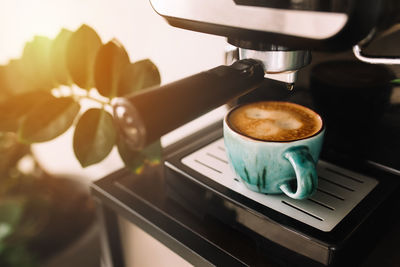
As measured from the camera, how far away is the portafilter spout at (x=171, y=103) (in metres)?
0.29

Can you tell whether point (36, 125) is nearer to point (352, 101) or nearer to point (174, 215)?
point (174, 215)

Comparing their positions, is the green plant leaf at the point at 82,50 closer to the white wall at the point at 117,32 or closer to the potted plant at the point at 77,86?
the potted plant at the point at 77,86

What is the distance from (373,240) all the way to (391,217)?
1.8 inches

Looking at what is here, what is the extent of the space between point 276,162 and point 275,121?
0.07 meters

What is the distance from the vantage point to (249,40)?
0.35 m

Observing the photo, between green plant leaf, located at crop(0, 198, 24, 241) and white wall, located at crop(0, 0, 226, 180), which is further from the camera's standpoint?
green plant leaf, located at crop(0, 198, 24, 241)

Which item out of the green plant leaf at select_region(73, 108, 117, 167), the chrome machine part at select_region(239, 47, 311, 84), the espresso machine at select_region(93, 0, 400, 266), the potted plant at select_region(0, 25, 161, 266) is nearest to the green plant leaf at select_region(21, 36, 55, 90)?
the potted plant at select_region(0, 25, 161, 266)

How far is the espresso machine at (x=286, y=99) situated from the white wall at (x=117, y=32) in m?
0.19

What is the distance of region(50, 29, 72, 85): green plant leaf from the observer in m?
0.58

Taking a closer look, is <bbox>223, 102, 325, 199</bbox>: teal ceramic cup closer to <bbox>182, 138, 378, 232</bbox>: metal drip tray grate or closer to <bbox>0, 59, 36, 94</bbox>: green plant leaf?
<bbox>182, 138, 378, 232</bbox>: metal drip tray grate

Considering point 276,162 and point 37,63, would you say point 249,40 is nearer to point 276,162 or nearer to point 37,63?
point 276,162

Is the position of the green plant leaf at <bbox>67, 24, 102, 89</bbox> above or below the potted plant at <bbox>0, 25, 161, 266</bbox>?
above

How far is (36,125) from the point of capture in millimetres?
543

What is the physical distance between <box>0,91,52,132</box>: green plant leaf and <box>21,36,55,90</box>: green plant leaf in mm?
20
